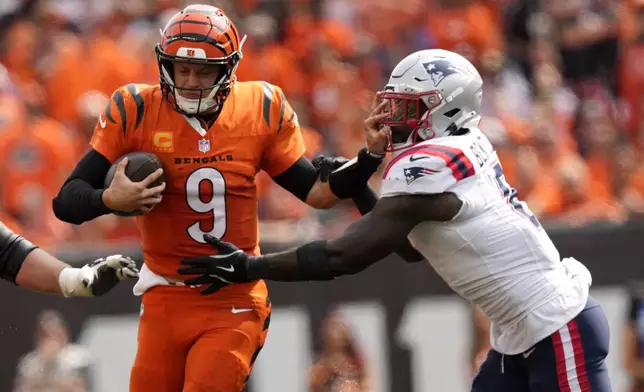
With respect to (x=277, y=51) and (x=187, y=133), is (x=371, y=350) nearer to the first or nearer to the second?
(x=277, y=51)

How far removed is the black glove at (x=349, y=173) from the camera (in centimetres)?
563

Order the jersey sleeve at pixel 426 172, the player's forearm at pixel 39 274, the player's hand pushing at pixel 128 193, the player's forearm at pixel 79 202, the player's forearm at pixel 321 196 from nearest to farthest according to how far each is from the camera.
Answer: the jersey sleeve at pixel 426 172, the player's hand pushing at pixel 128 193, the player's forearm at pixel 79 202, the player's forearm at pixel 39 274, the player's forearm at pixel 321 196

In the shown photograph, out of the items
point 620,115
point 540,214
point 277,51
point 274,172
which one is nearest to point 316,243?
point 274,172

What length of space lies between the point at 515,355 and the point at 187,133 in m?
1.68

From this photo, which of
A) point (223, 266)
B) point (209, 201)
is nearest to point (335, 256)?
point (223, 266)

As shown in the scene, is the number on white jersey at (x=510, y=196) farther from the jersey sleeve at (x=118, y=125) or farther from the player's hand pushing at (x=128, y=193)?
the jersey sleeve at (x=118, y=125)

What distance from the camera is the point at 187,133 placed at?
18.5 ft

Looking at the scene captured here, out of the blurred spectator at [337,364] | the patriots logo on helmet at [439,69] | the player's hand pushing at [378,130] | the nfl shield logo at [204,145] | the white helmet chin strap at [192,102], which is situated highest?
the patriots logo on helmet at [439,69]

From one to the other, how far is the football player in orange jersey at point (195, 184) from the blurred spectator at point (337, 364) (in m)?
3.00

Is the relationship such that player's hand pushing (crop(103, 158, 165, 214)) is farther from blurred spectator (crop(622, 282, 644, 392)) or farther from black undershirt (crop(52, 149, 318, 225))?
blurred spectator (crop(622, 282, 644, 392))

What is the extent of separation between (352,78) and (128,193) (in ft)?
17.1

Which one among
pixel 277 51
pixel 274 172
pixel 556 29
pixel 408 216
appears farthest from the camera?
pixel 556 29

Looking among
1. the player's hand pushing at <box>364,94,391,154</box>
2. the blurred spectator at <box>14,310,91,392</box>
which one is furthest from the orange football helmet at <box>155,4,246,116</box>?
the blurred spectator at <box>14,310,91,392</box>

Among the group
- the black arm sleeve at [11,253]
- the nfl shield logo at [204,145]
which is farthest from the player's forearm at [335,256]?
the black arm sleeve at [11,253]
